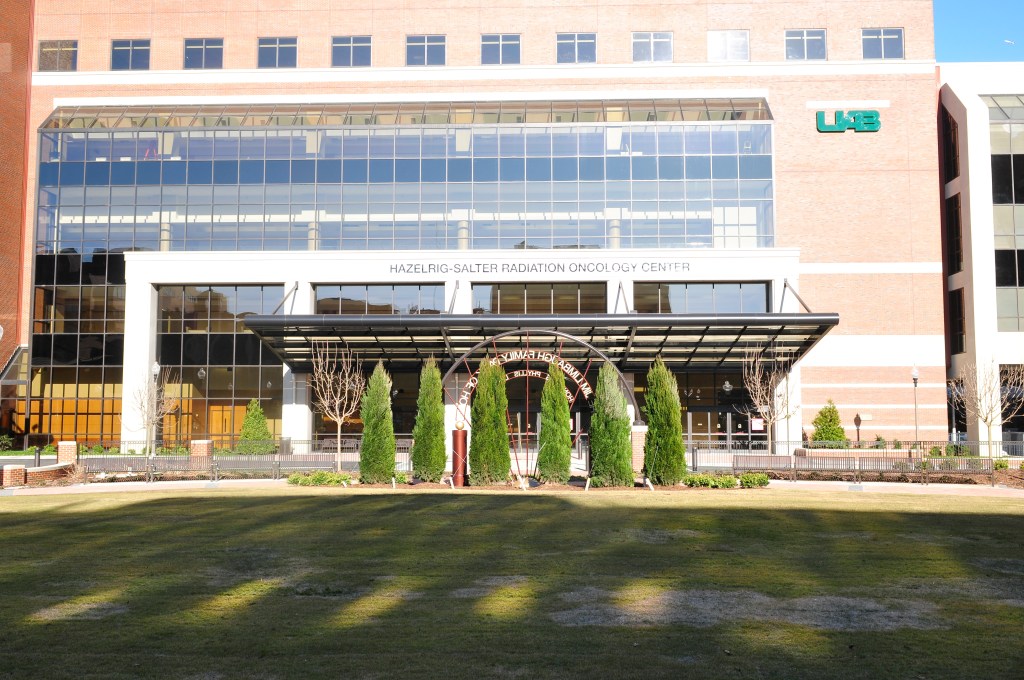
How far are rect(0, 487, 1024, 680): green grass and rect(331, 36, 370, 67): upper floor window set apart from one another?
3791 centimetres

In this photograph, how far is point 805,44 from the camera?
52031mm

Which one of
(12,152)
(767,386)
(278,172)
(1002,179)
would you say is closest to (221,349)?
(278,172)

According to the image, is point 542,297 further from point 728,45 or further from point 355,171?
point 728,45

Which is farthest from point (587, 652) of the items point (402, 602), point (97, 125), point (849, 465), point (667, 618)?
point (97, 125)

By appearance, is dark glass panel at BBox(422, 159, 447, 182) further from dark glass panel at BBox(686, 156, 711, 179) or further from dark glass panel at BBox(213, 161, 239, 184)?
dark glass panel at BBox(686, 156, 711, 179)

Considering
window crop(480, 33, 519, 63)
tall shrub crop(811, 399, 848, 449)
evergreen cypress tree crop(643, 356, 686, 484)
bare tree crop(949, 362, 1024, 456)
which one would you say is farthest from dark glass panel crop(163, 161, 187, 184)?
bare tree crop(949, 362, 1024, 456)

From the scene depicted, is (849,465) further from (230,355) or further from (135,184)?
(135,184)

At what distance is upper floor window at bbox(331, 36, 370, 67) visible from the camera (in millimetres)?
54031

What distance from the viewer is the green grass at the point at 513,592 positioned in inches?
374

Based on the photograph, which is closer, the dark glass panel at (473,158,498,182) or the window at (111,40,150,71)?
the dark glass panel at (473,158,498,182)

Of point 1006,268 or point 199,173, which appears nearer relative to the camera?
point 199,173

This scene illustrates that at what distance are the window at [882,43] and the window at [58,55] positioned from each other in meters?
43.7

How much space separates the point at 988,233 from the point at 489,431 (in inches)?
1332

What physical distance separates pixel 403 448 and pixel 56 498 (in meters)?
14.6
